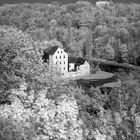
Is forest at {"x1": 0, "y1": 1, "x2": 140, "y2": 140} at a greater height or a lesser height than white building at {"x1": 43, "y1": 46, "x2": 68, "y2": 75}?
greater

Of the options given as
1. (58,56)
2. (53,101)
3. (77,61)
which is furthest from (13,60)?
(77,61)

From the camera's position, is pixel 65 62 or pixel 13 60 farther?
pixel 65 62

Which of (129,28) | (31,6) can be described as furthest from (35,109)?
(31,6)

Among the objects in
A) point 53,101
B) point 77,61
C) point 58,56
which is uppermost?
point 53,101

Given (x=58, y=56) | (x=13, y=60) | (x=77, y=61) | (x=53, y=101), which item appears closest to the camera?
(x=53, y=101)

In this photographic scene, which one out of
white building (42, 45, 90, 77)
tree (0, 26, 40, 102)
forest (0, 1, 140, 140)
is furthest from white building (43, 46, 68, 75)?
tree (0, 26, 40, 102)

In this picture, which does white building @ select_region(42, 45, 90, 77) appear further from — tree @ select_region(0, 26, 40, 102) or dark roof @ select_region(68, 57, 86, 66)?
tree @ select_region(0, 26, 40, 102)

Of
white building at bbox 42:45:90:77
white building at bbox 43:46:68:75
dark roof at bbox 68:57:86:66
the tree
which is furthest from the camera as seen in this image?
dark roof at bbox 68:57:86:66

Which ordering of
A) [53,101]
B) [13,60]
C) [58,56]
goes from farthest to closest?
[58,56] → [13,60] → [53,101]

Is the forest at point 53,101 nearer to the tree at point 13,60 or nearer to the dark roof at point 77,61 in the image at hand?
the tree at point 13,60

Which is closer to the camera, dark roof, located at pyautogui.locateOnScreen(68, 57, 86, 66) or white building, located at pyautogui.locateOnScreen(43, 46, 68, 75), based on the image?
white building, located at pyautogui.locateOnScreen(43, 46, 68, 75)

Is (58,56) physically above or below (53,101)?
below

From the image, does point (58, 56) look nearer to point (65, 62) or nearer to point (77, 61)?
point (65, 62)

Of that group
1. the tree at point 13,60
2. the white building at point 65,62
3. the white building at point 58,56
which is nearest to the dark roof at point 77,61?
the white building at point 65,62
